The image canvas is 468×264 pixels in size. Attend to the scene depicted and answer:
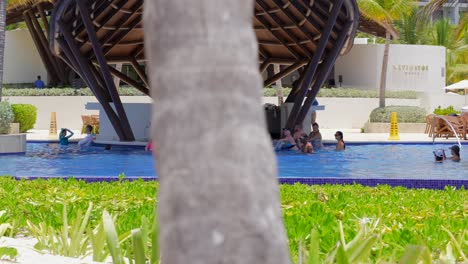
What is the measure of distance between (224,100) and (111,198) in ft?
19.5

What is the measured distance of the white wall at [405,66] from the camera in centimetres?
3503

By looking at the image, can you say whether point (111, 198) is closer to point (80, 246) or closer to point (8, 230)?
point (8, 230)

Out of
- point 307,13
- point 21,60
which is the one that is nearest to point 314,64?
point 307,13

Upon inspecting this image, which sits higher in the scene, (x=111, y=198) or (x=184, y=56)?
(x=184, y=56)

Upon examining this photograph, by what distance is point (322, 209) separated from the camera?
633cm

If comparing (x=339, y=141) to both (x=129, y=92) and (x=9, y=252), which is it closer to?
(x=129, y=92)

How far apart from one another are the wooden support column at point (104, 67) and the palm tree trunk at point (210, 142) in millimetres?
16676

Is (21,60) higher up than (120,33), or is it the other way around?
(120,33)

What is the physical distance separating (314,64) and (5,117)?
23.3ft

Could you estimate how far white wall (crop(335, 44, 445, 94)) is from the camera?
35.0 meters

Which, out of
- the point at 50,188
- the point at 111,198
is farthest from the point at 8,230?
the point at 50,188

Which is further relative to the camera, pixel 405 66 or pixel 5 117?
pixel 405 66

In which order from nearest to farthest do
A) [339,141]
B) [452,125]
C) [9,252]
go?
[9,252] → [339,141] → [452,125]

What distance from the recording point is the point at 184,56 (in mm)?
1656
